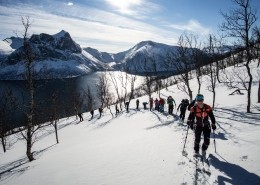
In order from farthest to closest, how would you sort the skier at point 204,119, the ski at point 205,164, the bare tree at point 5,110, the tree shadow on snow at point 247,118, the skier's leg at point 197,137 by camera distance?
the bare tree at point 5,110, the tree shadow on snow at point 247,118, the skier's leg at point 197,137, the skier at point 204,119, the ski at point 205,164

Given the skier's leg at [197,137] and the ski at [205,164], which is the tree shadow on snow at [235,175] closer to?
the ski at [205,164]

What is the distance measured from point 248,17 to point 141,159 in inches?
649

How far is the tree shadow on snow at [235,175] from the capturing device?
735 cm

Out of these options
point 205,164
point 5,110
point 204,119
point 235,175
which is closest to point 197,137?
point 204,119

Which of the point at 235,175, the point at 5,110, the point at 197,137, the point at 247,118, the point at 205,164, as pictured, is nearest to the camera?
the point at 235,175

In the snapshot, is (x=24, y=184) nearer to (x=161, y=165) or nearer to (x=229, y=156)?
(x=161, y=165)

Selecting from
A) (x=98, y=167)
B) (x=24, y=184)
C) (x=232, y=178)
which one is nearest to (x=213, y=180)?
(x=232, y=178)

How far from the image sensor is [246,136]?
12164mm

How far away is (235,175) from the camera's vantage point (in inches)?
309

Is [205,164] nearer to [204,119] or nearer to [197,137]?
[197,137]

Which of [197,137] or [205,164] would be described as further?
[197,137]

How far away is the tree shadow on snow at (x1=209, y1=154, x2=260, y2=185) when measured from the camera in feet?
24.1

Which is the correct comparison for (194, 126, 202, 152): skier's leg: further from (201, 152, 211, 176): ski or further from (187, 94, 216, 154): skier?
(201, 152, 211, 176): ski

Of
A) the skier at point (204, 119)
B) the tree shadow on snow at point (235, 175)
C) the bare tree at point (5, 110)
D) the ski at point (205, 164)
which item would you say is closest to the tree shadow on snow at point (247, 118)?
the skier at point (204, 119)
